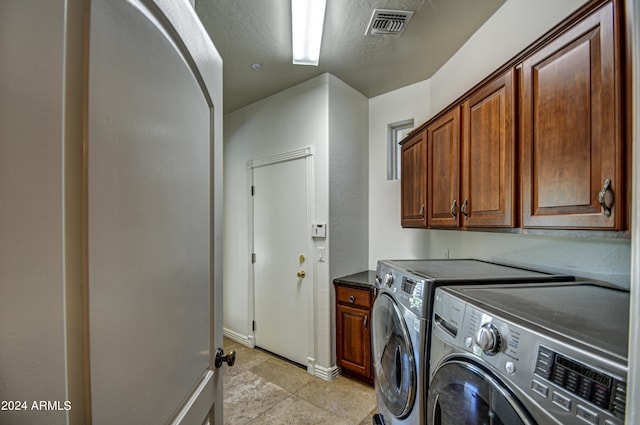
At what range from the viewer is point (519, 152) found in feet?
3.81

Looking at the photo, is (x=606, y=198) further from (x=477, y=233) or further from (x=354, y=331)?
(x=354, y=331)

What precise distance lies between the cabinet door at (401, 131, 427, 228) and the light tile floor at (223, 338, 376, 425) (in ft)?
4.76

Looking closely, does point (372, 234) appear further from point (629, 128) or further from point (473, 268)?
point (629, 128)

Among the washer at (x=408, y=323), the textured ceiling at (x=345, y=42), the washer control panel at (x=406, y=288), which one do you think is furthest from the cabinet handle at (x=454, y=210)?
the textured ceiling at (x=345, y=42)

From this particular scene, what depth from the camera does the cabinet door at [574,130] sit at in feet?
2.58

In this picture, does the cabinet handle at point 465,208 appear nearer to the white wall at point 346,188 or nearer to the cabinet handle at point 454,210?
the cabinet handle at point 454,210

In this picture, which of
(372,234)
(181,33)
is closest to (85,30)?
(181,33)

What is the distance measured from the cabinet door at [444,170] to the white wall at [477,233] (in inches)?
14.1

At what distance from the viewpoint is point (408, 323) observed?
1240mm

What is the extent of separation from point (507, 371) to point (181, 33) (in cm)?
123

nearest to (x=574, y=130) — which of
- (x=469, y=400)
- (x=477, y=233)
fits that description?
(x=469, y=400)

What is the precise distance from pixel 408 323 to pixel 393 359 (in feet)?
0.97

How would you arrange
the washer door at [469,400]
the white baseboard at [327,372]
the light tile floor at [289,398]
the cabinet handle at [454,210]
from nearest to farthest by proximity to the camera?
the washer door at [469,400], the cabinet handle at [454,210], the light tile floor at [289,398], the white baseboard at [327,372]

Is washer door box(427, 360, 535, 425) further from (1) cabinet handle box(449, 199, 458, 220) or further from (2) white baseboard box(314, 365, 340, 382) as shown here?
(2) white baseboard box(314, 365, 340, 382)
